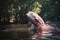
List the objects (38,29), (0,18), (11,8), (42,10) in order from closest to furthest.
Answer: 1. (38,29)
2. (0,18)
3. (11,8)
4. (42,10)

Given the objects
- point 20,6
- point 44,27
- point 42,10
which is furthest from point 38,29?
point 42,10

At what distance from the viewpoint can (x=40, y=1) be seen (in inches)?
1451

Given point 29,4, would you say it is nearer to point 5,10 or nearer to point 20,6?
point 20,6

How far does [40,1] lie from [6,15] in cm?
704

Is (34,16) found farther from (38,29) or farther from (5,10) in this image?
(5,10)

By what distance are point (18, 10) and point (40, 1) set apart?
177 inches

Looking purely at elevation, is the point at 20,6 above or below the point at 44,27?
above

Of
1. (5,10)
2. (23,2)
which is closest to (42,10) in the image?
(23,2)

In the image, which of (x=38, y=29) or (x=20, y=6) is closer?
(x=38, y=29)

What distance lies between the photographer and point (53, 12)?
4119 cm

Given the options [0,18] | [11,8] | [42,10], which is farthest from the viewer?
[42,10]

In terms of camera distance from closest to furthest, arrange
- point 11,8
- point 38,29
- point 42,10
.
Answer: point 38,29 < point 11,8 < point 42,10

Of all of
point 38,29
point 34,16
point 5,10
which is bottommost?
point 38,29

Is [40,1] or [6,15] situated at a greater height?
[40,1]
